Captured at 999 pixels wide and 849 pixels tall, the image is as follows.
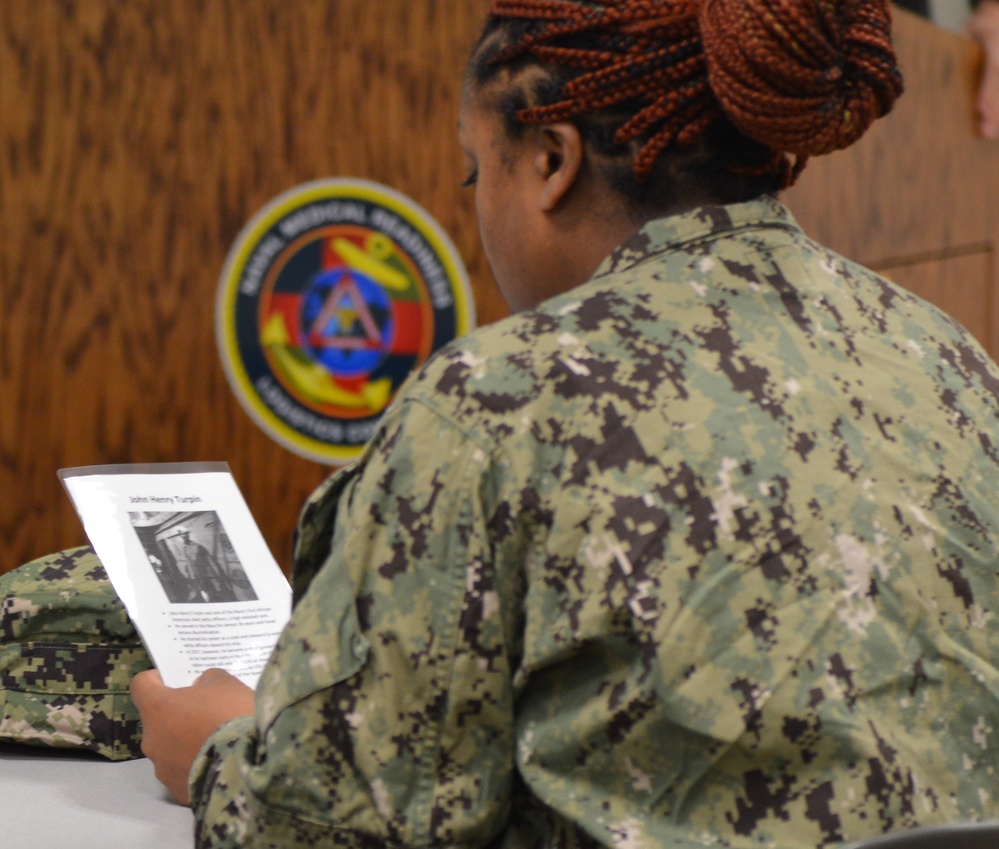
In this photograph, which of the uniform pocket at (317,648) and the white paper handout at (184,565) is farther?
the white paper handout at (184,565)

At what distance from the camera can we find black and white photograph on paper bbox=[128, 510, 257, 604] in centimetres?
91

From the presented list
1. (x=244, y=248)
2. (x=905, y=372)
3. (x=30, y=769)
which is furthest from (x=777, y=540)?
(x=244, y=248)

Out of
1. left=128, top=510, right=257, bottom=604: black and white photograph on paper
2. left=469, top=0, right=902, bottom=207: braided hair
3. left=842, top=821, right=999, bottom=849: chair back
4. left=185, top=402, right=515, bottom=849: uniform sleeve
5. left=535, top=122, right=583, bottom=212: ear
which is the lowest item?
left=128, top=510, right=257, bottom=604: black and white photograph on paper

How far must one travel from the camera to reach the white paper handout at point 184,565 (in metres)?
0.89

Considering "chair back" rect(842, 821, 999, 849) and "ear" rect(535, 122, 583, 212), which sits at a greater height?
"ear" rect(535, 122, 583, 212)

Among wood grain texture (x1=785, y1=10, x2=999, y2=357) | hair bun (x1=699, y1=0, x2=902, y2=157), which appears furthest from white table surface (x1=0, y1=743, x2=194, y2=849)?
wood grain texture (x1=785, y1=10, x2=999, y2=357)

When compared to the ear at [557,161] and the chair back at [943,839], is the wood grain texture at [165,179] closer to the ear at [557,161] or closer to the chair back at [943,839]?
the ear at [557,161]

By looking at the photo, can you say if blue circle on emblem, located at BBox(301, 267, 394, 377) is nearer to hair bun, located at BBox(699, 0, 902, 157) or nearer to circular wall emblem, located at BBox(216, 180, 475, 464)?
circular wall emblem, located at BBox(216, 180, 475, 464)

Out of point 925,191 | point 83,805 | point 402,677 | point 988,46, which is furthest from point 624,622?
point 988,46

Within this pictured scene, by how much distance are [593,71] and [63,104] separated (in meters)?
0.96

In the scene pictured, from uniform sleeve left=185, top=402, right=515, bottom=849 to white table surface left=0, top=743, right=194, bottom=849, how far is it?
0.80 ft

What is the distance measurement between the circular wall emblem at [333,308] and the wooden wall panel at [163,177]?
22mm

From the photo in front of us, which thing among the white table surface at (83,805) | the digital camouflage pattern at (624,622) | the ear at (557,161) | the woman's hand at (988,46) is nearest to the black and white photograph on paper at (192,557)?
the white table surface at (83,805)

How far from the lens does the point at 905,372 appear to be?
694mm
